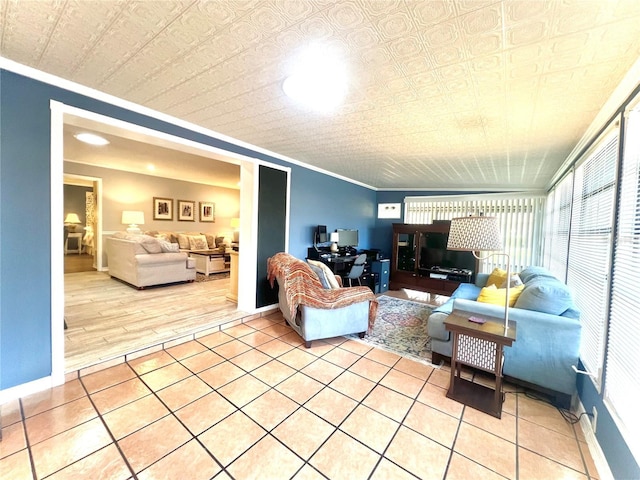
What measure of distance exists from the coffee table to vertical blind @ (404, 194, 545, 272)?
5.35 meters

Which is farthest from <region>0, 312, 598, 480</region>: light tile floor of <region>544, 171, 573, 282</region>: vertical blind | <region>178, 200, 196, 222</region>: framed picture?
<region>178, 200, 196, 222</region>: framed picture

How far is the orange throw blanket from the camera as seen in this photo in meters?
2.78

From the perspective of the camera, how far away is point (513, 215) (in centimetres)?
531

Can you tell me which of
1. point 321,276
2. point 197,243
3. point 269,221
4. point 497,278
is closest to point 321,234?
point 269,221

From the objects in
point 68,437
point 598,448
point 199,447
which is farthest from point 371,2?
point 68,437

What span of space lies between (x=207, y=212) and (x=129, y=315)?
17.8 feet

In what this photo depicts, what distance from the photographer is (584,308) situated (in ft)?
6.91

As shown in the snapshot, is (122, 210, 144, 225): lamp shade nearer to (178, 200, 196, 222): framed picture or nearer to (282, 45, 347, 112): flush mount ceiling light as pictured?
(178, 200, 196, 222): framed picture

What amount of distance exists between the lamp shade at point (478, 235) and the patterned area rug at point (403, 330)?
1317 millimetres

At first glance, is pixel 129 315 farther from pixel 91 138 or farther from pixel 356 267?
pixel 356 267

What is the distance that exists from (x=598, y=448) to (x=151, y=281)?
5.86 meters

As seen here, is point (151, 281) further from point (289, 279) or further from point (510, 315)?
point (510, 315)

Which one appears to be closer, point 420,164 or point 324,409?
point 324,409

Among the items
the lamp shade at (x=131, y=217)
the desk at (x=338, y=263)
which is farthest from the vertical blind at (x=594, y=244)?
the lamp shade at (x=131, y=217)
